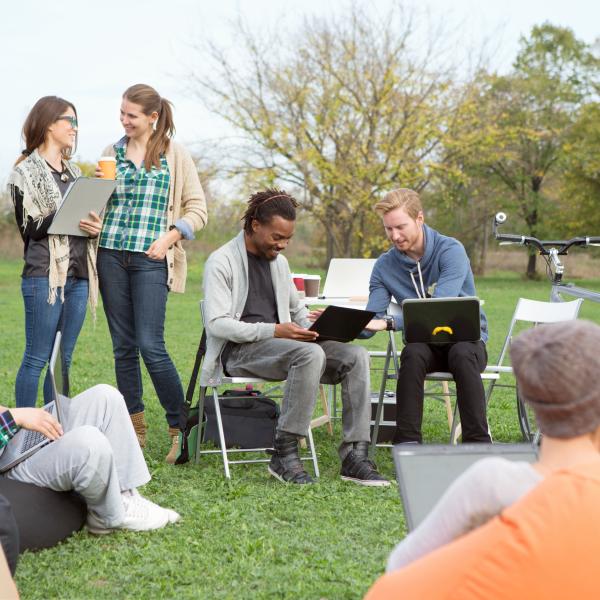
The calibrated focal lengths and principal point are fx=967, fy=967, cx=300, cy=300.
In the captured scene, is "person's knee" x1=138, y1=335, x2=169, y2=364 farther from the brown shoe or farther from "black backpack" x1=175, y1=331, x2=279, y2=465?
the brown shoe

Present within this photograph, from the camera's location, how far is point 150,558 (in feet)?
11.0

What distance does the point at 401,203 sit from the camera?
4.93 meters

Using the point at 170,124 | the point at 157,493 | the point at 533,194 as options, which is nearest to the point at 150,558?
the point at 157,493

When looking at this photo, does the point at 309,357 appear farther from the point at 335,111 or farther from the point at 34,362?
the point at 335,111

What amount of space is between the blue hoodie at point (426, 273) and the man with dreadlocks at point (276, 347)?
1.68 ft

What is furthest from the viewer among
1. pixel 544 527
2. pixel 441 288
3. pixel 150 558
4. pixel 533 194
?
pixel 533 194

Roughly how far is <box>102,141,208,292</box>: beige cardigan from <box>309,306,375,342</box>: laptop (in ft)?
2.76

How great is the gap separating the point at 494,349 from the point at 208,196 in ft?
53.7

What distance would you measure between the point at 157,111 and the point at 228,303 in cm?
112

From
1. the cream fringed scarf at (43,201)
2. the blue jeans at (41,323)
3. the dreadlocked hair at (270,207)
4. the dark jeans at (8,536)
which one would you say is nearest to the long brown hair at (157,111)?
the cream fringed scarf at (43,201)

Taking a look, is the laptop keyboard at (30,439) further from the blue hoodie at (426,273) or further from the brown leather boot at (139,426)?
the blue hoodie at (426,273)

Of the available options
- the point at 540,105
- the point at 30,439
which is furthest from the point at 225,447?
the point at 540,105

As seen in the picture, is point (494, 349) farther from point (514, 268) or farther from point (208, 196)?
point (514, 268)

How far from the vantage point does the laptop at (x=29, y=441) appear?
3381mm
